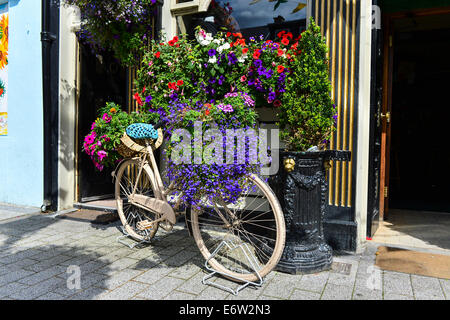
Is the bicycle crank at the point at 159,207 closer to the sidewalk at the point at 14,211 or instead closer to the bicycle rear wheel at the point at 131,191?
the bicycle rear wheel at the point at 131,191

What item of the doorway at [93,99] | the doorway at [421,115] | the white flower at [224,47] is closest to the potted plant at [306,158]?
the white flower at [224,47]

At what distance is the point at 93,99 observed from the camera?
19.9 ft

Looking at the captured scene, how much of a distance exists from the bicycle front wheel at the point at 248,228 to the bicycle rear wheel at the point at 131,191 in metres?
0.76

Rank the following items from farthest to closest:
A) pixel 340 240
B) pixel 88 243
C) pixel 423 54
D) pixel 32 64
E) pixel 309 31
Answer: pixel 423 54 → pixel 32 64 → pixel 88 243 → pixel 340 240 → pixel 309 31

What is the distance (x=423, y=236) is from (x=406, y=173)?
3955 mm

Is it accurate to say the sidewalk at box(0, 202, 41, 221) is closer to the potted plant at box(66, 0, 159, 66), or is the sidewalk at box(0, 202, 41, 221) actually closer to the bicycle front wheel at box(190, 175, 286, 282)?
the potted plant at box(66, 0, 159, 66)

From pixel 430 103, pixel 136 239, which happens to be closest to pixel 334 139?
pixel 136 239

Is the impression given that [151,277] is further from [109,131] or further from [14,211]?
[14,211]

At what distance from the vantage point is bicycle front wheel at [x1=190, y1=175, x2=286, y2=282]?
2.82 meters

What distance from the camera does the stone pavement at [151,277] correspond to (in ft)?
9.07

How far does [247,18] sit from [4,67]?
14.7 ft

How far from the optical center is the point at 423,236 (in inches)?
171
